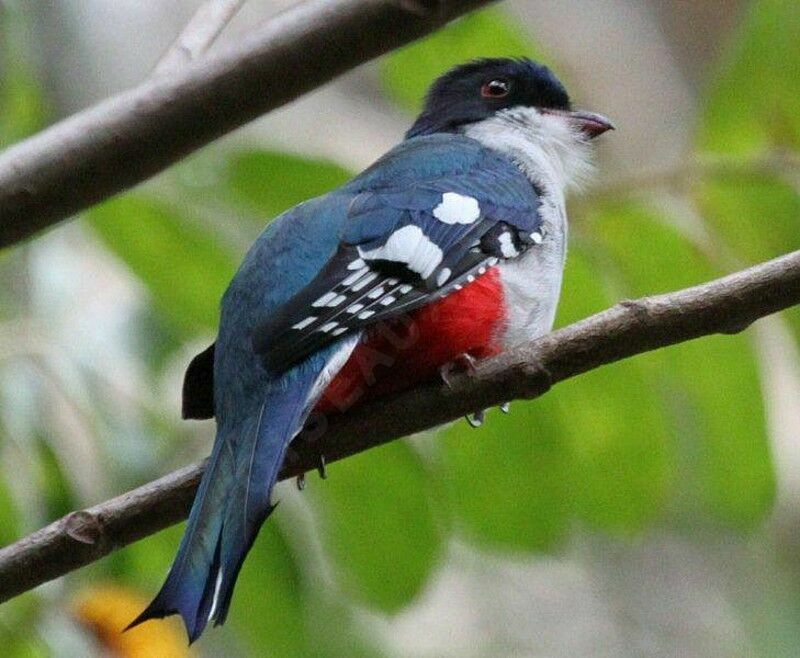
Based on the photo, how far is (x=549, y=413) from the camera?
335 cm

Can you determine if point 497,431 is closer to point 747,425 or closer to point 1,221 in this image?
point 747,425

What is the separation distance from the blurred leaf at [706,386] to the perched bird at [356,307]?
0.78ft

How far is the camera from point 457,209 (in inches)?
132

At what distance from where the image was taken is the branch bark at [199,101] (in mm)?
2625

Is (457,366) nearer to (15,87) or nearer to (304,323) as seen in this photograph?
(304,323)

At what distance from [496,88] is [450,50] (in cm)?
49

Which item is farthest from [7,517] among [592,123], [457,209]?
[592,123]

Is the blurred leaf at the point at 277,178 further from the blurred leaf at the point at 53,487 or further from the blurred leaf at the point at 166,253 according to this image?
the blurred leaf at the point at 53,487

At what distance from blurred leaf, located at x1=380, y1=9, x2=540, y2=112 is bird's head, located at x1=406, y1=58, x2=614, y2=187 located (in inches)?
5.2

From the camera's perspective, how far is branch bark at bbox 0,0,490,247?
8.61ft

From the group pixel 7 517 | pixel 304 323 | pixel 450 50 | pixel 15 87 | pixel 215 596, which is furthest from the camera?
pixel 450 50

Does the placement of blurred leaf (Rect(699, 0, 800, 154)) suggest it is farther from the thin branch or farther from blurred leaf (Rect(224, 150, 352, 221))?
→ the thin branch

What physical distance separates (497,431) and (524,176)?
0.73 m

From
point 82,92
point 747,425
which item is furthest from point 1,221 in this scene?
point 82,92
